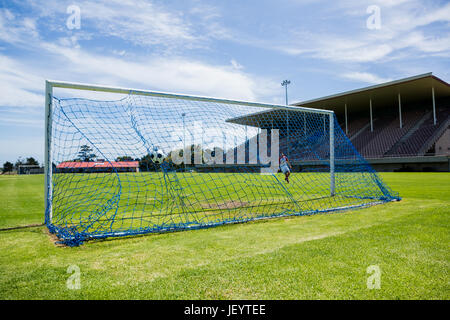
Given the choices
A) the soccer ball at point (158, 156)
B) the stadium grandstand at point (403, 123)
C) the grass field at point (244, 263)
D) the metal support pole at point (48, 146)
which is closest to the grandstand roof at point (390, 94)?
the stadium grandstand at point (403, 123)

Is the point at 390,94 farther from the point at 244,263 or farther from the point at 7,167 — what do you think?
the point at 7,167

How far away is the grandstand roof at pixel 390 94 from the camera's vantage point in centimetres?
2547

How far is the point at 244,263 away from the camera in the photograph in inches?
116

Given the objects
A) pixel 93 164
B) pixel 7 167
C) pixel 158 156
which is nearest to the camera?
pixel 158 156

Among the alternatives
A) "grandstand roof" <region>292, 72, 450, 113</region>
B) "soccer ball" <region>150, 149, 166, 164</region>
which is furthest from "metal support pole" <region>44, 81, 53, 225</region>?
"grandstand roof" <region>292, 72, 450, 113</region>

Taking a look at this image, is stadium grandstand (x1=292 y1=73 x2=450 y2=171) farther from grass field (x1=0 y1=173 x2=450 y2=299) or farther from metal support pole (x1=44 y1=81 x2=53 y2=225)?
metal support pole (x1=44 y1=81 x2=53 y2=225)

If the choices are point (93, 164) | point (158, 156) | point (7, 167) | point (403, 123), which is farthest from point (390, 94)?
point (7, 167)

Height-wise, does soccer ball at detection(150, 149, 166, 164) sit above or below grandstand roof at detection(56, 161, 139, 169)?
above

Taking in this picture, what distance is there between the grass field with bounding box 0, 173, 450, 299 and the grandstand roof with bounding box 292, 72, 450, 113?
25.1m

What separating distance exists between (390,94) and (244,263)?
31.6 m

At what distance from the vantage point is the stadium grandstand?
25469 mm

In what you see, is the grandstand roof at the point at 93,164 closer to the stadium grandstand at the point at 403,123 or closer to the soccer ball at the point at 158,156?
the soccer ball at the point at 158,156

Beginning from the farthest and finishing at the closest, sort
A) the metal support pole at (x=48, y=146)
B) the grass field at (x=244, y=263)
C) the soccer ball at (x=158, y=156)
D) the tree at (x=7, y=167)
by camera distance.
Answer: the tree at (x=7, y=167) < the soccer ball at (x=158, y=156) < the metal support pole at (x=48, y=146) < the grass field at (x=244, y=263)
